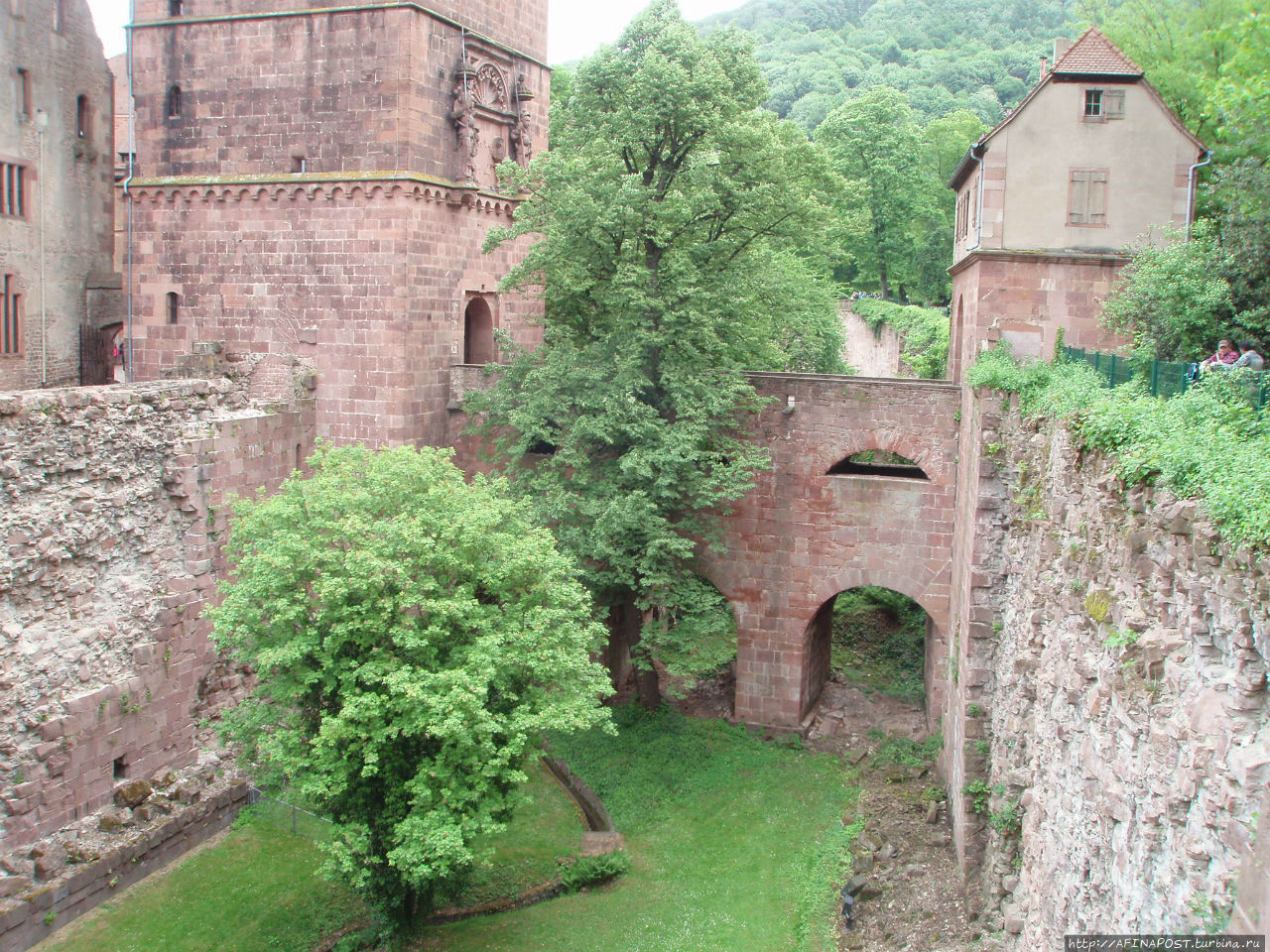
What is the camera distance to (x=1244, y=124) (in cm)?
2011

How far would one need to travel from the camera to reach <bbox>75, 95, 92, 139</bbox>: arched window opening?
30969mm

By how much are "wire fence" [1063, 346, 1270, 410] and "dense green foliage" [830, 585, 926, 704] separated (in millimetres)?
11164

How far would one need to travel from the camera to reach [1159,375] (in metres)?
14.0

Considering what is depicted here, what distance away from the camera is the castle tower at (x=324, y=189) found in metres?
25.2

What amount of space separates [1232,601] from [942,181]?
47.2 metres

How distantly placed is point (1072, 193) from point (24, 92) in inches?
1011

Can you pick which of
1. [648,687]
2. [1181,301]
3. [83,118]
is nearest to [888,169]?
[648,687]

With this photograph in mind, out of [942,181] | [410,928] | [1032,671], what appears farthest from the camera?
[942,181]

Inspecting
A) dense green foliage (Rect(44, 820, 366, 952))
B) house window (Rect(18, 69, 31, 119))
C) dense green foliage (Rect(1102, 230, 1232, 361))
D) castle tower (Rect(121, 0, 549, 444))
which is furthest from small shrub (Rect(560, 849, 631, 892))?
house window (Rect(18, 69, 31, 119))

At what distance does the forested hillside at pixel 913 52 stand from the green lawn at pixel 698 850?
59285 mm

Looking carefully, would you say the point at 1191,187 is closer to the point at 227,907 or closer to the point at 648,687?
the point at 648,687

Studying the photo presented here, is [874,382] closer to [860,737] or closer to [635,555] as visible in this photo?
[635,555]

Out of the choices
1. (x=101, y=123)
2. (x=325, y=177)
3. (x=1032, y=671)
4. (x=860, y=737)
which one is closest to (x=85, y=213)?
(x=101, y=123)

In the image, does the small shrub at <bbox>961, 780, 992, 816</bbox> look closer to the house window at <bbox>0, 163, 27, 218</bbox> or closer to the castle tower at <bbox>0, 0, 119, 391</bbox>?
the castle tower at <bbox>0, 0, 119, 391</bbox>
